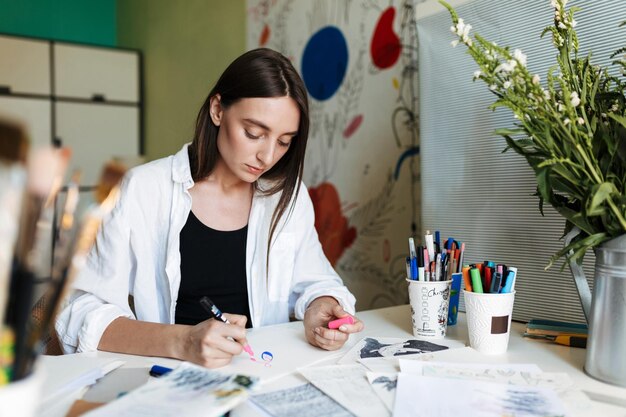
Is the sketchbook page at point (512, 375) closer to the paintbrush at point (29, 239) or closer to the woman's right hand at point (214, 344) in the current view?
the woman's right hand at point (214, 344)

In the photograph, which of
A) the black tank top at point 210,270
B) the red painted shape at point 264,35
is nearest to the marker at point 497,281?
the black tank top at point 210,270

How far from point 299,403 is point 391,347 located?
273 millimetres

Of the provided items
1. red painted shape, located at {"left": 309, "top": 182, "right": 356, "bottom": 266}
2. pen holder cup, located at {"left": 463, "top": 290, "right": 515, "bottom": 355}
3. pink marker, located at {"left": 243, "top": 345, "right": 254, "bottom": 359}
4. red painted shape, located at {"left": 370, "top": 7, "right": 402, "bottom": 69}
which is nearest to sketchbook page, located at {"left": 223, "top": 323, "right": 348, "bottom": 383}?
pink marker, located at {"left": 243, "top": 345, "right": 254, "bottom": 359}

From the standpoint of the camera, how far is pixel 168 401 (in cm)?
55

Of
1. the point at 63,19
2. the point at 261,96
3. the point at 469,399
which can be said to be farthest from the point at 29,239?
the point at 63,19

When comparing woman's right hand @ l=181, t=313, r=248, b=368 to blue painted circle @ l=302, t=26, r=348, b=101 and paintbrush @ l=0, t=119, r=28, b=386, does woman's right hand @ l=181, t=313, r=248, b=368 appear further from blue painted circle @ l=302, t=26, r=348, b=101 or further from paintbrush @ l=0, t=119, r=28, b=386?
blue painted circle @ l=302, t=26, r=348, b=101

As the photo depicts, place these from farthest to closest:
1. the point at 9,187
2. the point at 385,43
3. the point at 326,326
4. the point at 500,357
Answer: the point at 385,43 → the point at 326,326 → the point at 500,357 → the point at 9,187

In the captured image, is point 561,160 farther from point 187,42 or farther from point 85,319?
point 187,42

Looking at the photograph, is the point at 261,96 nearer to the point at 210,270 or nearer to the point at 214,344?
the point at 210,270

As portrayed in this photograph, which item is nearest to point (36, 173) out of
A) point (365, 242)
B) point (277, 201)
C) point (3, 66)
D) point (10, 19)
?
point (277, 201)

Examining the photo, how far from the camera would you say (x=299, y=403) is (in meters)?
0.65

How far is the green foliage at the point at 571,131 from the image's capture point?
700 millimetres

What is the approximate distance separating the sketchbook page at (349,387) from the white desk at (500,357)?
0.03 metres

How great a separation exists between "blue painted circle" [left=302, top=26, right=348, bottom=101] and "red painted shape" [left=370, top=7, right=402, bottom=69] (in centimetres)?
14
